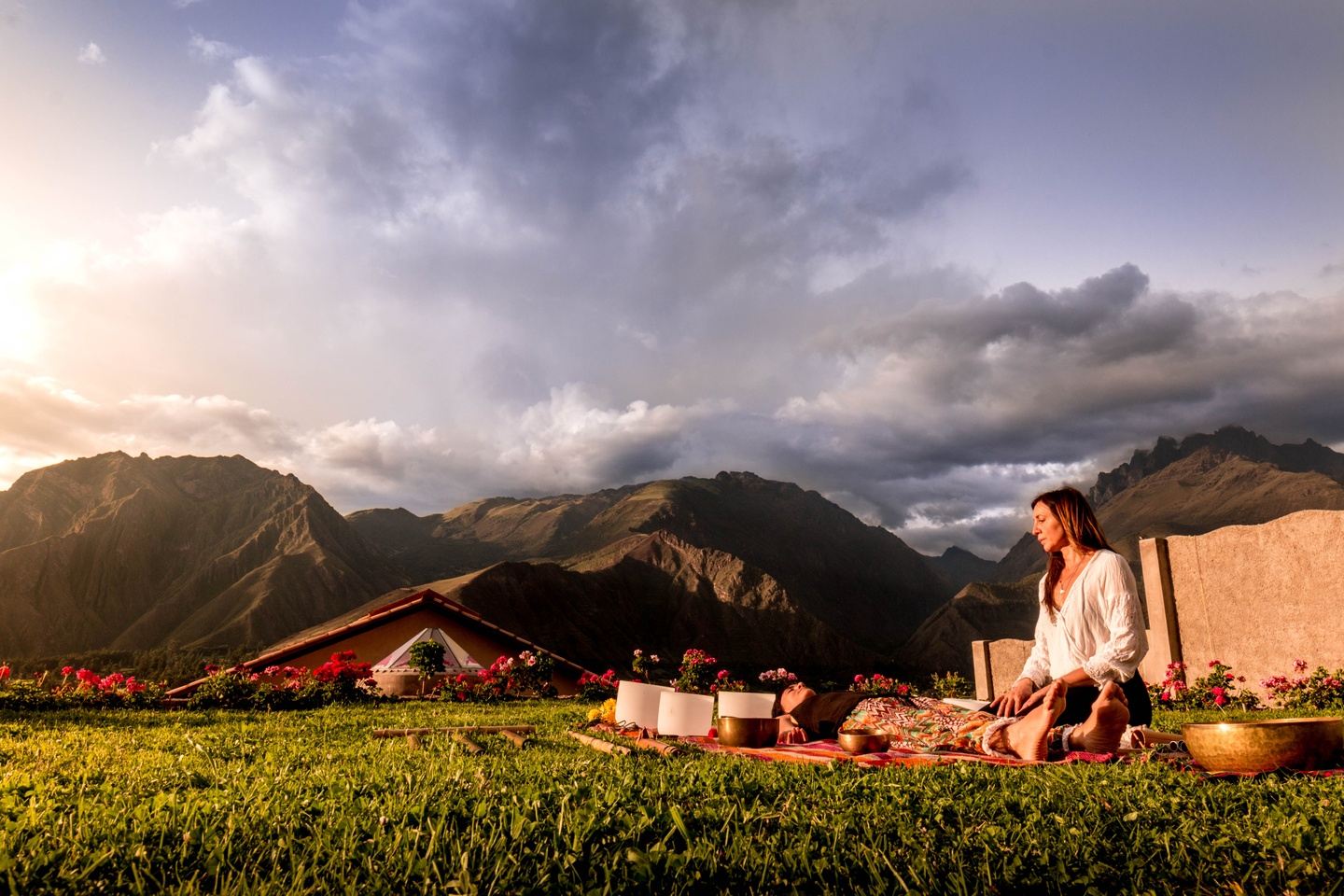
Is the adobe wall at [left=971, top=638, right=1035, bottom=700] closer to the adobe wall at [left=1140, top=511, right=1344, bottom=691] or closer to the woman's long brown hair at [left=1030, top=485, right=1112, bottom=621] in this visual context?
the adobe wall at [left=1140, top=511, right=1344, bottom=691]

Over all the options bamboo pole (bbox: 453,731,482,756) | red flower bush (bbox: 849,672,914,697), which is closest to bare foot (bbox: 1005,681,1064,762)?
bamboo pole (bbox: 453,731,482,756)

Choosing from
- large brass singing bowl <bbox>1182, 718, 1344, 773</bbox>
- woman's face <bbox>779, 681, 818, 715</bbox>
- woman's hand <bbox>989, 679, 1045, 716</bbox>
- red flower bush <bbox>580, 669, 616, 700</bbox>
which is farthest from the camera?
red flower bush <bbox>580, 669, 616, 700</bbox>

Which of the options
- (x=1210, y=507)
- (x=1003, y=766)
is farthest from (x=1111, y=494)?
(x=1003, y=766)

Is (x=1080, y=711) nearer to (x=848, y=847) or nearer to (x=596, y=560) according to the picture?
(x=848, y=847)

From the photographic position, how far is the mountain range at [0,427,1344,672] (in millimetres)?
92000

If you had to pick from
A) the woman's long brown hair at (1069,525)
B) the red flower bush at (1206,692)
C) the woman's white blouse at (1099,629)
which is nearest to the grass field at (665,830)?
the woman's white blouse at (1099,629)

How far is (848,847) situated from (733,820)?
43 centimetres

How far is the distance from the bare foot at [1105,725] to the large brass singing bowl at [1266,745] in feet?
2.48

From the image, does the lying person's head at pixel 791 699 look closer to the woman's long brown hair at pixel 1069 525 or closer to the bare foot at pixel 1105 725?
the woman's long brown hair at pixel 1069 525

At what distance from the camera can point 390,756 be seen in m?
4.55

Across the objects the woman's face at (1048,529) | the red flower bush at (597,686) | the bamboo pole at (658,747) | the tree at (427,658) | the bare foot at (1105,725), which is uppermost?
the woman's face at (1048,529)

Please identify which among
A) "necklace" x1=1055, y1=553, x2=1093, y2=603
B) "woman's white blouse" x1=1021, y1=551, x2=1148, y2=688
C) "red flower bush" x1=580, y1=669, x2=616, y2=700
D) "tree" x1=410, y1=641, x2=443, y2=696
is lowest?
"red flower bush" x1=580, y1=669, x2=616, y2=700

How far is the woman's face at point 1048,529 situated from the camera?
5559mm

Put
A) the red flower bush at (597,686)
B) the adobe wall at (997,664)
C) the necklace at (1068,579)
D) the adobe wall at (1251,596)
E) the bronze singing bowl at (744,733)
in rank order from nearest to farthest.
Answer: the bronze singing bowl at (744,733)
the necklace at (1068,579)
the adobe wall at (1251,596)
the red flower bush at (597,686)
the adobe wall at (997,664)
